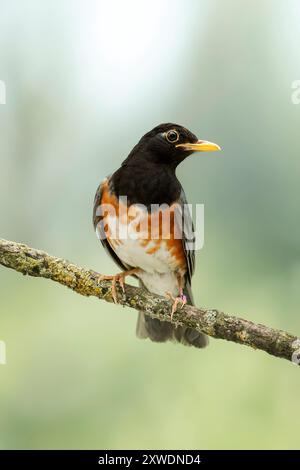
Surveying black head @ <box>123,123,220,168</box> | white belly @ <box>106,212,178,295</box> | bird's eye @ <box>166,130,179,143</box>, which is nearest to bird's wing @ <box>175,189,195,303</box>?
white belly @ <box>106,212,178,295</box>

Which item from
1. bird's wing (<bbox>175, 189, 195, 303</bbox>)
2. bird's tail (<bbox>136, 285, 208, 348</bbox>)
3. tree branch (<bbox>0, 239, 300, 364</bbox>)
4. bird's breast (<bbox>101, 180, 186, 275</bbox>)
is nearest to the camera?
tree branch (<bbox>0, 239, 300, 364</bbox>)

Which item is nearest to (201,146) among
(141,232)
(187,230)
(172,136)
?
(172,136)

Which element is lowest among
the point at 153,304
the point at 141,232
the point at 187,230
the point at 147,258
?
the point at 153,304

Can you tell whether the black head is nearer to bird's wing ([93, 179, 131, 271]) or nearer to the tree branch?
bird's wing ([93, 179, 131, 271])

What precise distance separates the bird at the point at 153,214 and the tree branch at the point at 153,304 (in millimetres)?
332

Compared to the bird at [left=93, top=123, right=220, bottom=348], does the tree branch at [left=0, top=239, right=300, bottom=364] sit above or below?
below

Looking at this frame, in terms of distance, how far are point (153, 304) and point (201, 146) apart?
5.04 feet

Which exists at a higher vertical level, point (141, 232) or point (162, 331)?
point (141, 232)

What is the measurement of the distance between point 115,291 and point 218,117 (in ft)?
20.7

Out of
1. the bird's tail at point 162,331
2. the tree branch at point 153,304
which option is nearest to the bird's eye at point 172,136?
the tree branch at point 153,304

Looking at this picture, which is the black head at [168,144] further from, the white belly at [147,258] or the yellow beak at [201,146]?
the white belly at [147,258]

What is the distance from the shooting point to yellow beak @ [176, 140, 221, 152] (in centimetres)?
608

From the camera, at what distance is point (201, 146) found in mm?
6105

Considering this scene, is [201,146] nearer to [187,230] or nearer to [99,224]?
[187,230]
